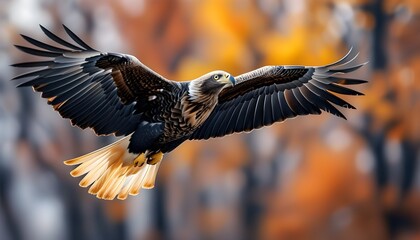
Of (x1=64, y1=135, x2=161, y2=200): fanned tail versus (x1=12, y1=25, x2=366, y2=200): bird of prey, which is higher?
(x1=12, y1=25, x2=366, y2=200): bird of prey

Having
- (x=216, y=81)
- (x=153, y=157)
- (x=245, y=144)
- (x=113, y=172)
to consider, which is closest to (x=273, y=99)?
(x=216, y=81)

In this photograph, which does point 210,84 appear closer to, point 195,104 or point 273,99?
point 195,104

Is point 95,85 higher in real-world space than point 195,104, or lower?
higher

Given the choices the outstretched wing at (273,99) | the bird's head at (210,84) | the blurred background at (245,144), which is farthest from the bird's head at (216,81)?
the blurred background at (245,144)

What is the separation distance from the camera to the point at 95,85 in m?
3.36

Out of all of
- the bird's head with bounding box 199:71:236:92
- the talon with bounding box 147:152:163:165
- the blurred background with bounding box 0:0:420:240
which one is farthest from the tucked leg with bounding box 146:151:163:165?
the blurred background with bounding box 0:0:420:240

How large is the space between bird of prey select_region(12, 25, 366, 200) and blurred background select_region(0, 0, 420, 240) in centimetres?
202

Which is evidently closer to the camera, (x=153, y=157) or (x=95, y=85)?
(x=95, y=85)

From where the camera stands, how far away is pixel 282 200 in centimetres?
597

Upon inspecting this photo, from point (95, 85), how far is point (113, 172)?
1.66ft

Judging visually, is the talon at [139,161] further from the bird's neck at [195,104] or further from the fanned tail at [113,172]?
the bird's neck at [195,104]

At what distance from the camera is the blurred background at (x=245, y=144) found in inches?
230

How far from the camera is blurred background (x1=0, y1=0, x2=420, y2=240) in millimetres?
5832

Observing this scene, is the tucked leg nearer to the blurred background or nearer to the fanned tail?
the fanned tail
